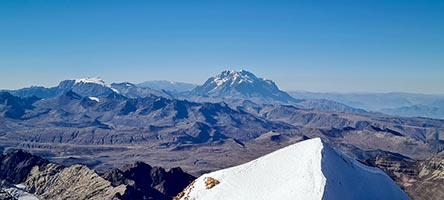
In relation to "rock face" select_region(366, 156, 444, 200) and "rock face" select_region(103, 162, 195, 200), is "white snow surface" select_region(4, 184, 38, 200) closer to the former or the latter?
"rock face" select_region(103, 162, 195, 200)

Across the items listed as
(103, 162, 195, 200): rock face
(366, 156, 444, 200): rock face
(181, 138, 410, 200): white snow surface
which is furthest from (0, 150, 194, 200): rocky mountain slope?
(181, 138, 410, 200): white snow surface

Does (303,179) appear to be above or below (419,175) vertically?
above

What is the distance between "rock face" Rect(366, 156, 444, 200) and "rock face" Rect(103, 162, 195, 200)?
3082 inches

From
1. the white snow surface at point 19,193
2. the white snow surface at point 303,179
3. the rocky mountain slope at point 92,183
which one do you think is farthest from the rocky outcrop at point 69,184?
the white snow surface at point 303,179

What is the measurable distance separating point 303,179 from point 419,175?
557 ft

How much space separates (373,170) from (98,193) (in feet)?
433

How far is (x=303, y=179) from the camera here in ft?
87.1

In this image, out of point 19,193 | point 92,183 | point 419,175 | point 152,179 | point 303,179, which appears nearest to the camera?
point 303,179

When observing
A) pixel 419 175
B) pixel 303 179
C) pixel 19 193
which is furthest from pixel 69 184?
pixel 303 179

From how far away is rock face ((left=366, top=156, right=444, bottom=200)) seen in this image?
472 ft

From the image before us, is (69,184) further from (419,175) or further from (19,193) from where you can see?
(419,175)

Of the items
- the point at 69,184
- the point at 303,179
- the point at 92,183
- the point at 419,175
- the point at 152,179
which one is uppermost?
the point at 303,179

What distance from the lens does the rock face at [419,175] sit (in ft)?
472

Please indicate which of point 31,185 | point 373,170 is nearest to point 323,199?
point 373,170
